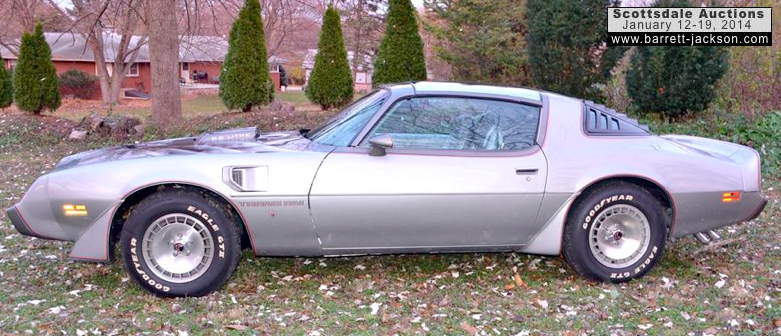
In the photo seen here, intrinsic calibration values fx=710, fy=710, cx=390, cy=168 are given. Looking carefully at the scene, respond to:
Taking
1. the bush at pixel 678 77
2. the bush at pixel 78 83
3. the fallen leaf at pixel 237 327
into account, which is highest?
the bush at pixel 78 83

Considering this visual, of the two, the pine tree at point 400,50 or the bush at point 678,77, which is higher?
the pine tree at point 400,50

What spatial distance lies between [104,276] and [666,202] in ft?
13.4

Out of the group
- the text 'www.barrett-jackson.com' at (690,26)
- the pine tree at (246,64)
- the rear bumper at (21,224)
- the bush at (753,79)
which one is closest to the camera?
the rear bumper at (21,224)

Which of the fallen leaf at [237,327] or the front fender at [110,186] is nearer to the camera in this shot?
the fallen leaf at [237,327]

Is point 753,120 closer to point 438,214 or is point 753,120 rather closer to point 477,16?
point 438,214

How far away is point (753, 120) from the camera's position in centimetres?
1102

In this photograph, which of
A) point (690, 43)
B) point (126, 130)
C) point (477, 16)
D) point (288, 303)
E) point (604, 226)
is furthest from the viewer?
point (477, 16)

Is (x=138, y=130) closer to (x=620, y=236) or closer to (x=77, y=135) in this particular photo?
(x=77, y=135)

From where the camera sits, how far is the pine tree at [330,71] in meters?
13.9

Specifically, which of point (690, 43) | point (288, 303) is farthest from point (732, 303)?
point (690, 43)

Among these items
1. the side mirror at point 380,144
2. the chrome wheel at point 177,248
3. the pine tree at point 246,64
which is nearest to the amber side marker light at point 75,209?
the chrome wheel at point 177,248

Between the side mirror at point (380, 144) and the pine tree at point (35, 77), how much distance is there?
1319 centimetres

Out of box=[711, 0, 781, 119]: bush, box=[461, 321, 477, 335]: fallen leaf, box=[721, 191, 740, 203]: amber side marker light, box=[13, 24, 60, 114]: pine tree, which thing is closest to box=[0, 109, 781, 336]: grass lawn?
box=[461, 321, 477, 335]: fallen leaf

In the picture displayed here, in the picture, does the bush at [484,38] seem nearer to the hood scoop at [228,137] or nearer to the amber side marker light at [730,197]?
the amber side marker light at [730,197]
